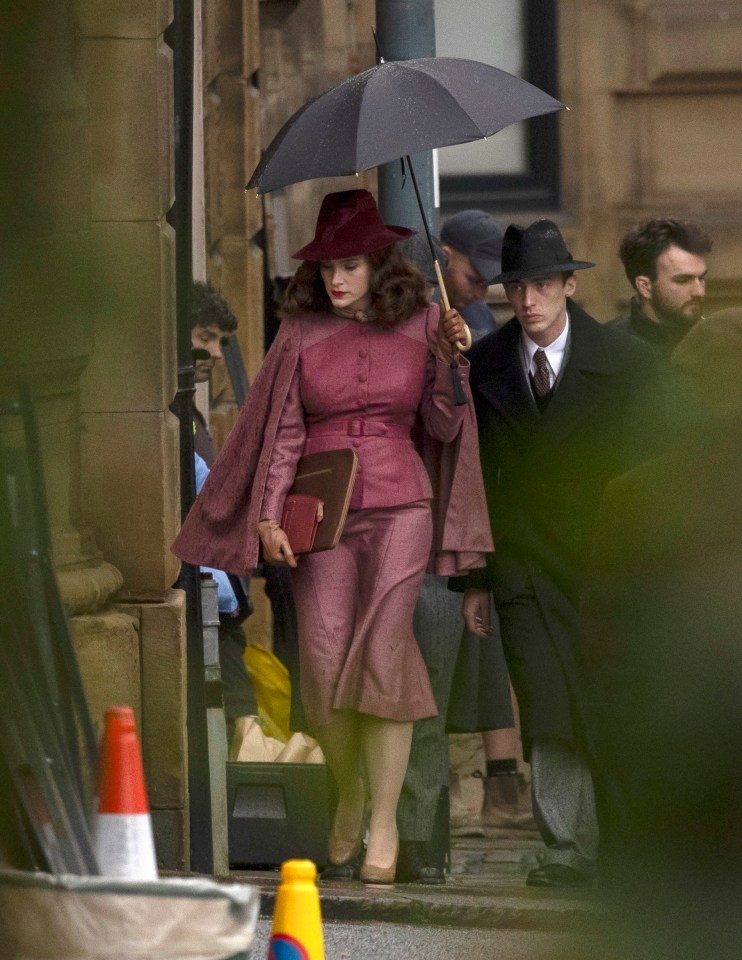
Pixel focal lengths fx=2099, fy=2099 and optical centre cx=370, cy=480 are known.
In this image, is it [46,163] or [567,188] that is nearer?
[46,163]

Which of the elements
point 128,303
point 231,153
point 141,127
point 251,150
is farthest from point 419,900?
point 251,150

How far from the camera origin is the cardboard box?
5980mm

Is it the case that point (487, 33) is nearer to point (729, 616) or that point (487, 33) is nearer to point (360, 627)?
point (360, 627)

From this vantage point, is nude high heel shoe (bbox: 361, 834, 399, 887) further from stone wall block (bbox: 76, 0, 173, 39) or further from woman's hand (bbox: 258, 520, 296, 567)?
stone wall block (bbox: 76, 0, 173, 39)

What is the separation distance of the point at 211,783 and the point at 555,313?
1660mm

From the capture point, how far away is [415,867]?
5.98 metres

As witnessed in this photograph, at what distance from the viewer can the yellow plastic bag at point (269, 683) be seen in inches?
287

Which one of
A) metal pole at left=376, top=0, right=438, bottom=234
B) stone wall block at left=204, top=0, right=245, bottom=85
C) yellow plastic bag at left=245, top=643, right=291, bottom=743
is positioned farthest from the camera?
stone wall block at left=204, top=0, right=245, bottom=85

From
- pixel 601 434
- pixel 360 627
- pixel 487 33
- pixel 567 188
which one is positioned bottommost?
pixel 360 627

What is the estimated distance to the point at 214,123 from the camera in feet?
33.5

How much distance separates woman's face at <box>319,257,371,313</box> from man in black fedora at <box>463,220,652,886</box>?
1.70 ft

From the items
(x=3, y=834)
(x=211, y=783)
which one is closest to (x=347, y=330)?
(x=211, y=783)

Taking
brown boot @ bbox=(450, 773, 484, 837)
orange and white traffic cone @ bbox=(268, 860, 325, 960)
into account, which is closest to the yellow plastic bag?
brown boot @ bbox=(450, 773, 484, 837)

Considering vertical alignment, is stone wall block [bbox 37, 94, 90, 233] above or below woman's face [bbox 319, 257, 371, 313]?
above
